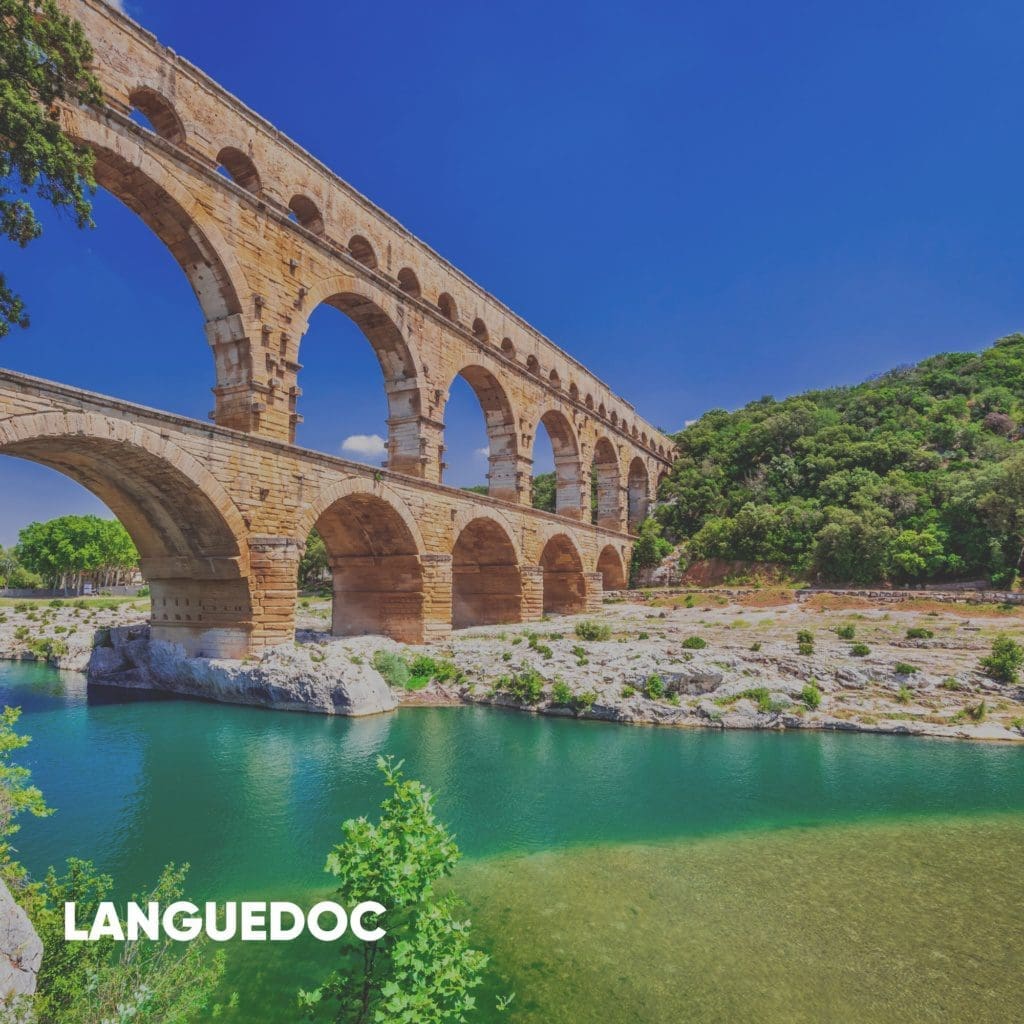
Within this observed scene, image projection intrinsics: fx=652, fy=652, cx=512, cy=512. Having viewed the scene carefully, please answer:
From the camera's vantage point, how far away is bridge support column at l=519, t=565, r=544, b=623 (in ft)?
87.8

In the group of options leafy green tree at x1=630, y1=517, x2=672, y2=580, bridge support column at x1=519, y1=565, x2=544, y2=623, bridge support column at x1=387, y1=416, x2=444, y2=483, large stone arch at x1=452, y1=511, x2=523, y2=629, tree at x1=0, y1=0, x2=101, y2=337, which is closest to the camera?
tree at x1=0, y1=0, x2=101, y2=337

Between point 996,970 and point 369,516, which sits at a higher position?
point 369,516

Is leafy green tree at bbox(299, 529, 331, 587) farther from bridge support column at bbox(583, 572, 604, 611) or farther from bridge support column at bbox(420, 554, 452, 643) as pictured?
bridge support column at bbox(420, 554, 452, 643)

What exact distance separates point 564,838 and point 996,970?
459 cm

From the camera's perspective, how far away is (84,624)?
27875 mm

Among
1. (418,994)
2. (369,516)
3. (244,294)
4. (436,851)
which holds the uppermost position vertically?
(244,294)

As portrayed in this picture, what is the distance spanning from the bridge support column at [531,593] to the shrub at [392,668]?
363 inches

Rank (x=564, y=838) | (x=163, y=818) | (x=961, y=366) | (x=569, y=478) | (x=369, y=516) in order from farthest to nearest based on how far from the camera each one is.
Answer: (x=961, y=366), (x=569, y=478), (x=369, y=516), (x=163, y=818), (x=564, y=838)

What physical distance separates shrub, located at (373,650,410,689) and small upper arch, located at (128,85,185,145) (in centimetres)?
1411

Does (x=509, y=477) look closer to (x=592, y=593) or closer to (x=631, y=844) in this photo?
(x=592, y=593)

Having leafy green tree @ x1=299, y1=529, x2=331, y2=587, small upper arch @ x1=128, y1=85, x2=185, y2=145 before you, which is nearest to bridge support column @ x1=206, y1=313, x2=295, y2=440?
small upper arch @ x1=128, y1=85, x2=185, y2=145

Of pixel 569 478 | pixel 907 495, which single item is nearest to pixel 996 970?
pixel 569 478

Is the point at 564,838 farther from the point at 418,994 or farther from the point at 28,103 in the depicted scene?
the point at 28,103

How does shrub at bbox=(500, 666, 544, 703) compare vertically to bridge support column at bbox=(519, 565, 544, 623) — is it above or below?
below
